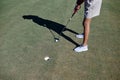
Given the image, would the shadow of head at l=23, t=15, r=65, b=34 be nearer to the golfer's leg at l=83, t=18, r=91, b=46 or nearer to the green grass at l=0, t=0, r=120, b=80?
the green grass at l=0, t=0, r=120, b=80

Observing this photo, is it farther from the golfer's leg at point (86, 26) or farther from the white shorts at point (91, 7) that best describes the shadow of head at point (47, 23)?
the white shorts at point (91, 7)

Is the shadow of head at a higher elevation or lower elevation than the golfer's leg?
lower

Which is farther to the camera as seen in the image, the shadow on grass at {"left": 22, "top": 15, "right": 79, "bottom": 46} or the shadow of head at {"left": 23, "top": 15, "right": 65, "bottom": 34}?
the shadow of head at {"left": 23, "top": 15, "right": 65, "bottom": 34}

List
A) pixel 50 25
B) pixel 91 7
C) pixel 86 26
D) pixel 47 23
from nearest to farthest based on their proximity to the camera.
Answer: pixel 91 7
pixel 86 26
pixel 50 25
pixel 47 23

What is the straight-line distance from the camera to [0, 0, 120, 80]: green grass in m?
6.87

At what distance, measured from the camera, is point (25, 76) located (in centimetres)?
690

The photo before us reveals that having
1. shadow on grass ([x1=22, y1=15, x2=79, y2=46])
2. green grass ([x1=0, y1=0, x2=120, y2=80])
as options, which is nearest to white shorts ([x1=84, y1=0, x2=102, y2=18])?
green grass ([x1=0, y1=0, x2=120, y2=80])

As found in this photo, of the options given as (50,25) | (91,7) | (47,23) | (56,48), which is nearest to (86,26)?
(91,7)

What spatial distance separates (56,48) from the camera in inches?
318

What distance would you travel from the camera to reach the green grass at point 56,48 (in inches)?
270

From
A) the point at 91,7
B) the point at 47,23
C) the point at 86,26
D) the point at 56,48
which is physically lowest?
the point at 47,23

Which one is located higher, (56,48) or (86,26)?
(86,26)

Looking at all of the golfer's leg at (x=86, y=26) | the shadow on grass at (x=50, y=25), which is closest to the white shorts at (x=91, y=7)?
the golfer's leg at (x=86, y=26)

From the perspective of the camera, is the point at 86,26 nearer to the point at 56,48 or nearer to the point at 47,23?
the point at 56,48
